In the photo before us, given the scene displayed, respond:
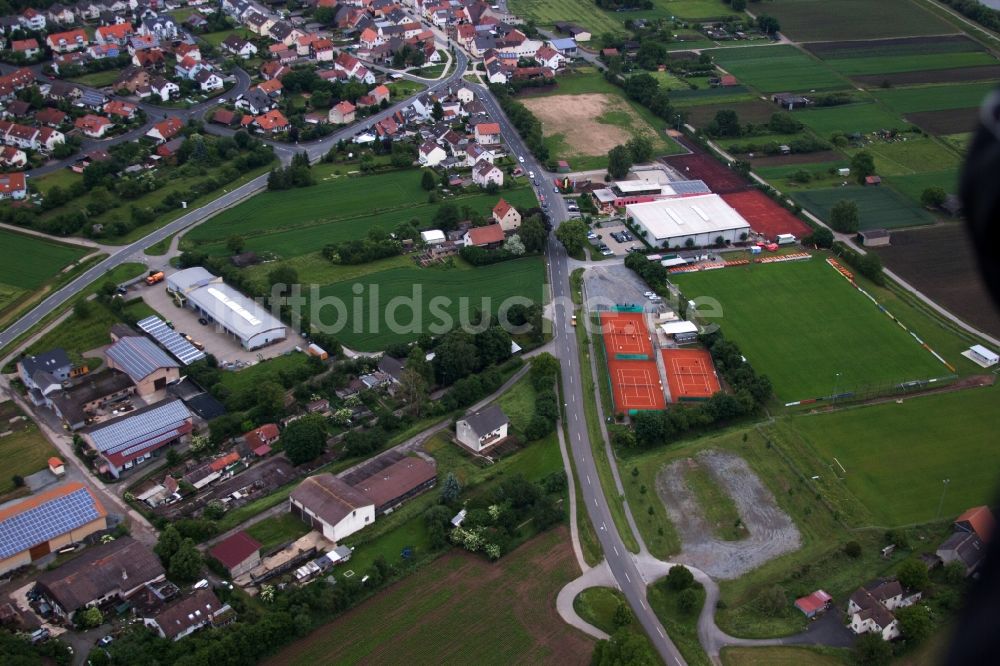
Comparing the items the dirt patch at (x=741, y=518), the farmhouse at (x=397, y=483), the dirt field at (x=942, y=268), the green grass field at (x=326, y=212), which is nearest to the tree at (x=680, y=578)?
the dirt patch at (x=741, y=518)

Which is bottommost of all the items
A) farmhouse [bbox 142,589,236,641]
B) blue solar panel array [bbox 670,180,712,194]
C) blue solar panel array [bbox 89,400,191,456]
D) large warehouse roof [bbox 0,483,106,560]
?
blue solar panel array [bbox 89,400,191,456]

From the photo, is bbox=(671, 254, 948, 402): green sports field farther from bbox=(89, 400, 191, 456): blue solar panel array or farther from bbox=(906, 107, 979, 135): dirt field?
bbox=(89, 400, 191, 456): blue solar panel array

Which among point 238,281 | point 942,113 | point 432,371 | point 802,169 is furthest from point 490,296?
point 942,113

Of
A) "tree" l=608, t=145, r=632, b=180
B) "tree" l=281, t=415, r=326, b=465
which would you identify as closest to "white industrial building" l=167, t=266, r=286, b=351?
"tree" l=281, t=415, r=326, b=465

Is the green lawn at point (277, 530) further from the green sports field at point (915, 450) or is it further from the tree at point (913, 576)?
the tree at point (913, 576)

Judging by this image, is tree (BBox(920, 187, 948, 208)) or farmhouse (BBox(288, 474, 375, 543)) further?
tree (BBox(920, 187, 948, 208))

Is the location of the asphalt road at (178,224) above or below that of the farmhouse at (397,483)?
below
